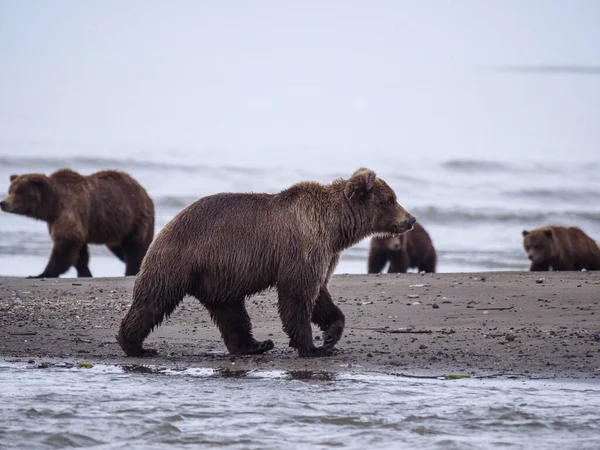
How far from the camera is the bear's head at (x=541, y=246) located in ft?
51.9

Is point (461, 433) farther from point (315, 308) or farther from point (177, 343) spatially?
point (177, 343)

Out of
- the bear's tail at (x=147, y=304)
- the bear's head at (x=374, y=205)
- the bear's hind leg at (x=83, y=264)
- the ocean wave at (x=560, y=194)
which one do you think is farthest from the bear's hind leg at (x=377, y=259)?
the ocean wave at (x=560, y=194)

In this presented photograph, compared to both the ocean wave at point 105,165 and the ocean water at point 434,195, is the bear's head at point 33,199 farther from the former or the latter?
the ocean wave at point 105,165

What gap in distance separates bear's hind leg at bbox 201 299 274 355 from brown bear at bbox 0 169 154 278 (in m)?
6.37

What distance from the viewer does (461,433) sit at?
5625 millimetres

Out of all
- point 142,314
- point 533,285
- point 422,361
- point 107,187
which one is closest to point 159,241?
point 142,314

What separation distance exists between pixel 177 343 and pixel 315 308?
1131mm

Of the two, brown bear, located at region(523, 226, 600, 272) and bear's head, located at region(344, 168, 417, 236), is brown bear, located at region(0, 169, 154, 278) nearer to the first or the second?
brown bear, located at region(523, 226, 600, 272)

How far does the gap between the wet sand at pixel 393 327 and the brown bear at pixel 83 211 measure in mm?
3087

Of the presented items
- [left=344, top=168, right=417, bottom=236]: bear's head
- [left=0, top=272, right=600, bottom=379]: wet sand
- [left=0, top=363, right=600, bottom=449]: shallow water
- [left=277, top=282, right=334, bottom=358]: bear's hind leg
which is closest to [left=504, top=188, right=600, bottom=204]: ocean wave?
[left=0, top=272, right=600, bottom=379]: wet sand

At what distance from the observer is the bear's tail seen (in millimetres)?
7750

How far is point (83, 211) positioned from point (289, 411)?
9244mm

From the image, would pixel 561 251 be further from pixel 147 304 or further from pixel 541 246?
pixel 147 304

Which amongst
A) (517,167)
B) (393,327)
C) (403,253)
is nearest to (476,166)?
(517,167)
